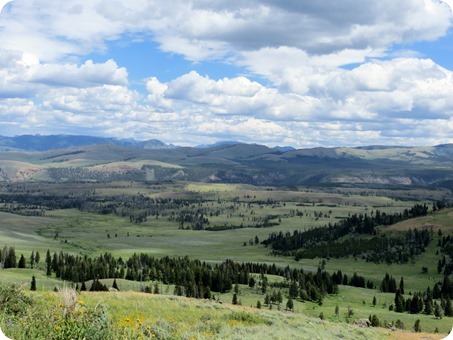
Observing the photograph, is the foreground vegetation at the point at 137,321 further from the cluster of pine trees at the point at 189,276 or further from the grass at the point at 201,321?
the cluster of pine trees at the point at 189,276

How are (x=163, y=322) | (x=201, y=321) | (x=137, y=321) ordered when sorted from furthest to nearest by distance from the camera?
(x=201, y=321) < (x=163, y=322) < (x=137, y=321)

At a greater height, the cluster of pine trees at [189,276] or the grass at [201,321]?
the grass at [201,321]

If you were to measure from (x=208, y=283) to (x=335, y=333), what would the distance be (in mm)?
68748

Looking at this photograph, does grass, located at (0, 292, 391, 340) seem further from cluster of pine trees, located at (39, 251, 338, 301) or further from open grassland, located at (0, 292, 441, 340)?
cluster of pine trees, located at (39, 251, 338, 301)

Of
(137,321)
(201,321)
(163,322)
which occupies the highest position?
(137,321)

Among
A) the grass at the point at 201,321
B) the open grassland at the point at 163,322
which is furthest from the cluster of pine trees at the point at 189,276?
the open grassland at the point at 163,322

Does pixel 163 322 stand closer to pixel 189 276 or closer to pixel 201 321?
pixel 201 321

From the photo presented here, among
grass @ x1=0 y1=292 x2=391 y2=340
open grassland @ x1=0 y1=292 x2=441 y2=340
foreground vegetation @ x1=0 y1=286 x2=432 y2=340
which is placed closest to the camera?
foreground vegetation @ x1=0 y1=286 x2=432 y2=340

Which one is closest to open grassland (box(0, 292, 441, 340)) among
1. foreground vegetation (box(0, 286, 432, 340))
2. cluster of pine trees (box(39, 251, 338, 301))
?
foreground vegetation (box(0, 286, 432, 340))

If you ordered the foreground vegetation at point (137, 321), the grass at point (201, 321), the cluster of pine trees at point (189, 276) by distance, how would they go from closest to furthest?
the foreground vegetation at point (137, 321)
the grass at point (201, 321)
the cluster of pine trees at point (189, 276)

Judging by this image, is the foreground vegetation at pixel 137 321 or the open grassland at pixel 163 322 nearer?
the foreground vegetation at pixel 137 321

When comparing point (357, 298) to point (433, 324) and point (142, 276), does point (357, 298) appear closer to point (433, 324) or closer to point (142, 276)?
point (433, 324)

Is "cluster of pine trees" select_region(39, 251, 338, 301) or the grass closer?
the grass

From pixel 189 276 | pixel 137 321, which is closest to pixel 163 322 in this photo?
pixel 137 321
